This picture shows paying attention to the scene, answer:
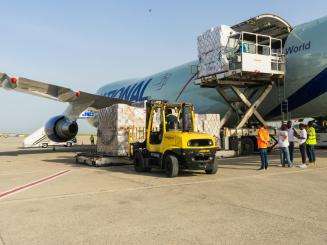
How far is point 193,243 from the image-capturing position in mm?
5207

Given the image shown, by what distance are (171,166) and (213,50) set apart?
796 cm

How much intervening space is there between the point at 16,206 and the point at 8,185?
3499 millimetres

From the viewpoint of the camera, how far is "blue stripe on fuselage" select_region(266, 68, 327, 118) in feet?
54.6

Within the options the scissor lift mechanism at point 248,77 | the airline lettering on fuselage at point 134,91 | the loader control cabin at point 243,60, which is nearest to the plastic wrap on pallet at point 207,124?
the scissor lift mechanism at point 248,77

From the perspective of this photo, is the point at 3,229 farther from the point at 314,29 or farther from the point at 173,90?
the point at 173,90

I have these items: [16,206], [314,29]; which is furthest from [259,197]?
[314,29]

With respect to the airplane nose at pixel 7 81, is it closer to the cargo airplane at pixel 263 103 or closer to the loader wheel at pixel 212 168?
the cargo airplane at pixel 263 103

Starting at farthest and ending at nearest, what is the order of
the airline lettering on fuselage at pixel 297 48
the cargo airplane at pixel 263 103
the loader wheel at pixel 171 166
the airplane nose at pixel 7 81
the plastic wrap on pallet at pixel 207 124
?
1. the airplane nose at pixel 7 81
2. the plastic wrap on pallet at pixel 207 124
3. the airline lettering on fuselage at pixel 297 48
4. the cargo airplane at pixel 263 103
5. the loader wheel at pixel 171 166

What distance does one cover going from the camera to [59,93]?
882 inches

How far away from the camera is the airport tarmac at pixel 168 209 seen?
5.57 metres

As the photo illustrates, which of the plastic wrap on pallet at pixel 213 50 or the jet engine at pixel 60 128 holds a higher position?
the plastic wrap on pallet at pixel 213 50

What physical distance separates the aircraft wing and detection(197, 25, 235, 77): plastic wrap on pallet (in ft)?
22.4

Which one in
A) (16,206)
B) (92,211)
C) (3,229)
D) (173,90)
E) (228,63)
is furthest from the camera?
(173,90)

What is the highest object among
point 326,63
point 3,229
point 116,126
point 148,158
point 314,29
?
point 314,29
